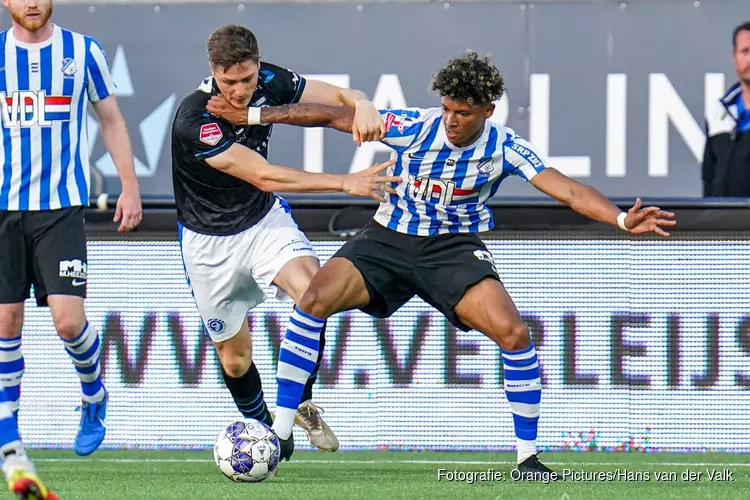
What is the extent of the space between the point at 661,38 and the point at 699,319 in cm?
238

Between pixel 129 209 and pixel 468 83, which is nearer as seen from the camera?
pixel 468 83

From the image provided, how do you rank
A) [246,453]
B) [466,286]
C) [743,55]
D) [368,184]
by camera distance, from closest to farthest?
[368,184], [246,453], [466,286], [743,55]

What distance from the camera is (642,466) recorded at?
729 centimetres

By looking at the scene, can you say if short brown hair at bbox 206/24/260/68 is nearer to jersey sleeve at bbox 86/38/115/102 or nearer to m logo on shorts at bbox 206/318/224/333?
jersey sleeve at bbox 86/38/115/102

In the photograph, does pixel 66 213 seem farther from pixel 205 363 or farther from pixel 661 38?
pixel 661 38

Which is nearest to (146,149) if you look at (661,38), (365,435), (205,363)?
(205,363)

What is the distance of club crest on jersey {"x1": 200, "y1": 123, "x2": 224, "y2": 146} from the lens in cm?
677

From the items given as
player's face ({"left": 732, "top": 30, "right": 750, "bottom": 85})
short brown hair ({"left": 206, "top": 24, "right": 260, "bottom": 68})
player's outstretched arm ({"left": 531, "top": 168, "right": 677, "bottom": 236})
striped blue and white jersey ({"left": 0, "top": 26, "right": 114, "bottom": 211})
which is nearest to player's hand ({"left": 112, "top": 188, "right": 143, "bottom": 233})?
striped blue and white jersey ({"left": 0, "top": 26, "right": 114, "bottom": 211})

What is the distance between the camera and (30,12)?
6887 mm

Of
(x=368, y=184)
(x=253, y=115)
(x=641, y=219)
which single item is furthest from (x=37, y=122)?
(x=641, y=219)

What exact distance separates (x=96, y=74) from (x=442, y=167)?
5.95 ft

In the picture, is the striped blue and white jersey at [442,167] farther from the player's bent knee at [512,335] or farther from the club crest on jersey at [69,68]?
the club crest on jersey at [69,68]

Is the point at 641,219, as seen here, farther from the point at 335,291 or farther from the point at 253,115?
the point at 253,115

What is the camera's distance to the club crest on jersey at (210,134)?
677 centimetres
